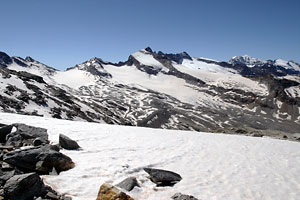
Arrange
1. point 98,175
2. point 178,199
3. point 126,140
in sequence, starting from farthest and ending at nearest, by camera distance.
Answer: point 126,140 → point 98,175 → point 178,199

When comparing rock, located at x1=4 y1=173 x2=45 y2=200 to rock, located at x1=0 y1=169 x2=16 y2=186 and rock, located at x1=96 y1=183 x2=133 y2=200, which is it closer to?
rock, located at x1=0 y1=169 x2=16 y2=186

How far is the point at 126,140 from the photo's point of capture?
16.2 m

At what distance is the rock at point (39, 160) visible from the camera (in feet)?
28.1

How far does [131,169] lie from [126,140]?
5998mm

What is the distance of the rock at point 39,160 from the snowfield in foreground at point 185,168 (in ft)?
1.80

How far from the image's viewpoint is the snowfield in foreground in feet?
A: 27.7

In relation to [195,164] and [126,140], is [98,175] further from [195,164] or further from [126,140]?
[126,140]

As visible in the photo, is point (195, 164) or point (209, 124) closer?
point (195, 164)

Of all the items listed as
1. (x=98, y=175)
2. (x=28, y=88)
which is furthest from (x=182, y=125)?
(x=98, y=175)

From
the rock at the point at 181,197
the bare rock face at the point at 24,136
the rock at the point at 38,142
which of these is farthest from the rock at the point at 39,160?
the rock at the point at 181,197

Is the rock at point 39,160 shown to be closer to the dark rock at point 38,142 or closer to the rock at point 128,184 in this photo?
the dark rock at point 38,142

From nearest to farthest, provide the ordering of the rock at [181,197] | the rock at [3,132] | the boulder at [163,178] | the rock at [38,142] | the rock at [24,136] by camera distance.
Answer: the rock at [181,197] < the boulder at [163,178] < the rock at [24,136] < the rock at [38,142] < the rock at [3,132]

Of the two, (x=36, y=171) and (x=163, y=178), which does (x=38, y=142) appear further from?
(x=163, y=178)

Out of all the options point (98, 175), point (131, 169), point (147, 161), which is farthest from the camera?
point (147, 161)
